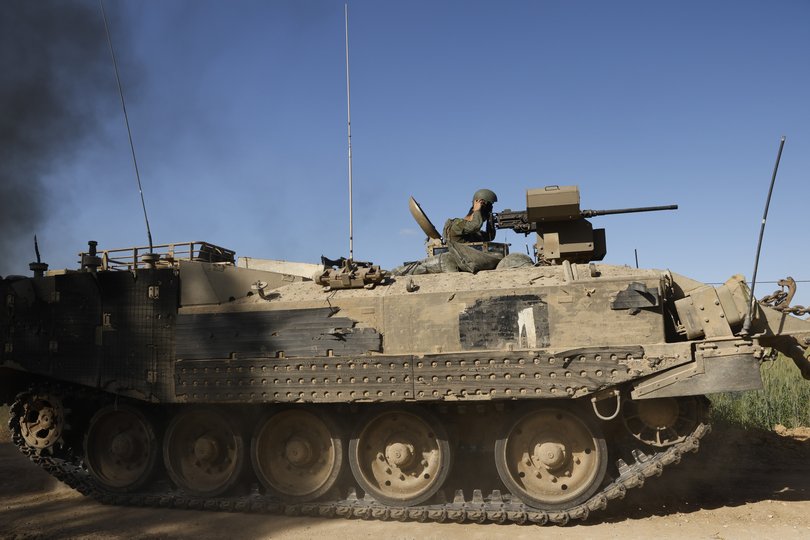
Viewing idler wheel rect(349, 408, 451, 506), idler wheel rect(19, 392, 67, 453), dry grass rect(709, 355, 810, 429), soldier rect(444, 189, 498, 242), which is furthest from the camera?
dry grass rect(709, 355, 810, 429)

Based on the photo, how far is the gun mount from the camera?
1048 centimetres

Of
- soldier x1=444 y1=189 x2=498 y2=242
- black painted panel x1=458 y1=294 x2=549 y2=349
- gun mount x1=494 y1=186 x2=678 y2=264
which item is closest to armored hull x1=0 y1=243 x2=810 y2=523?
black painted panel x1=458 y1=294 x2=549 y2=349

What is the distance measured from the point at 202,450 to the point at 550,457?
5.16m

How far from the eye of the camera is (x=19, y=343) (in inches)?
421

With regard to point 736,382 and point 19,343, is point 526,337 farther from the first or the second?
point 19,343

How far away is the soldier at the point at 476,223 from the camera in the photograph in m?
11.9

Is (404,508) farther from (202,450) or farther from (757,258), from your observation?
(757,258)

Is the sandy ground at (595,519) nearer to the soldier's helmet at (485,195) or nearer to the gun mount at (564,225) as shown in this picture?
the gun mount at (564,225)

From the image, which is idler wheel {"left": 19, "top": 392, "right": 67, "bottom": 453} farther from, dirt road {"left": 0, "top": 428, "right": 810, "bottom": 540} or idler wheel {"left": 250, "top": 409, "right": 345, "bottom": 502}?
idler wheel {"left": 250, "top": 409, "right": 345, "bottom": 502}

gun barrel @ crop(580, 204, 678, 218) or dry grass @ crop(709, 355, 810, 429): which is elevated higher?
gun barrel @ crop(580, 204, 678, 218)

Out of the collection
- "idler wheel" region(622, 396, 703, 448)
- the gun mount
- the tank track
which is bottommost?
the tank track

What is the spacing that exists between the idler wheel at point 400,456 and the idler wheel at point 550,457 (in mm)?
887

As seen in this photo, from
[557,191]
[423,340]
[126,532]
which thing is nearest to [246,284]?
[423,340]

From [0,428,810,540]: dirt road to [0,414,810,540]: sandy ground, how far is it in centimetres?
1
